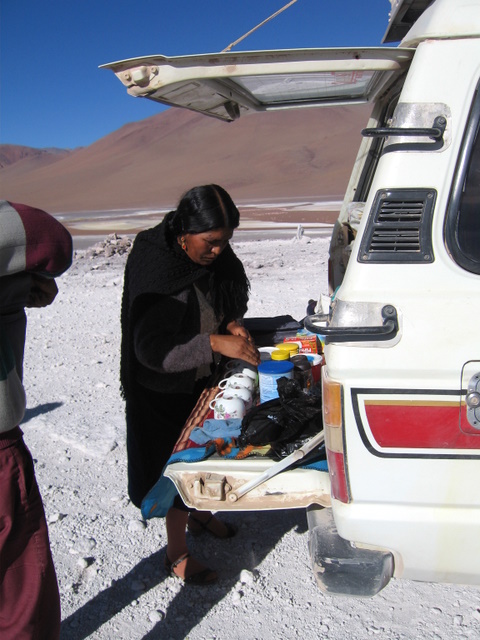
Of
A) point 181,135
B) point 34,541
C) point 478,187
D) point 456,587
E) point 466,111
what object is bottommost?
point 456,587

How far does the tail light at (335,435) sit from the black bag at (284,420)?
45 centimetres

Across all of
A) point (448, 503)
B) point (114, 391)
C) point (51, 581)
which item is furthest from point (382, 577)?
point (114, 391)

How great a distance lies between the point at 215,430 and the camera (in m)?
2.71

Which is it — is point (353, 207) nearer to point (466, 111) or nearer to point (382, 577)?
point (466, 111)

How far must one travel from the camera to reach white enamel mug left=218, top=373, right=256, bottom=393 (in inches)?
120

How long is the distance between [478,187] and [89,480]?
3110mm

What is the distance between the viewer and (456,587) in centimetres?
293

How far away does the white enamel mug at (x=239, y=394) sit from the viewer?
2926 mm

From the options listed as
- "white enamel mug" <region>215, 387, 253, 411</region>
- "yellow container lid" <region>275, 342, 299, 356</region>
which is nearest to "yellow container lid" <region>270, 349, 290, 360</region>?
"yellow container lid" <region>275, 342, 299, 356</region>

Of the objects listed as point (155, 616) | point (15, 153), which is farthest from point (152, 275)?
point (15, 153)

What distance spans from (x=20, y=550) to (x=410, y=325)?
156 cm

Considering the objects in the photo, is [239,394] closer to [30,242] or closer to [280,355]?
[280,355]

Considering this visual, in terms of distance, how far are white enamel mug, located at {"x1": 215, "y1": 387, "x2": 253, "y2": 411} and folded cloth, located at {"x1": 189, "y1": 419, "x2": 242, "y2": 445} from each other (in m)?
0.16

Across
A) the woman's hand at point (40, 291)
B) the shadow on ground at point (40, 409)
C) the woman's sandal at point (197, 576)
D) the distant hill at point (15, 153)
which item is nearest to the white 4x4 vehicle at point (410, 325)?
the woman's hand at point (40, 291)
